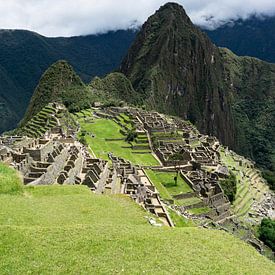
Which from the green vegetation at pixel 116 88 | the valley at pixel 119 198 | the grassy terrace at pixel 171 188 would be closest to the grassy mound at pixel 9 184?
the valley at pixel 119 198

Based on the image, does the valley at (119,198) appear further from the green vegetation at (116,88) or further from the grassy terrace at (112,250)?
the green vegetation at (116,88)

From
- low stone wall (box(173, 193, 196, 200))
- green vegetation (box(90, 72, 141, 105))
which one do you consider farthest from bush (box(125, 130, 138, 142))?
green vegetation (box(90, 72, 141, 105))

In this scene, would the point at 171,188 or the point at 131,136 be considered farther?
the point at 131,136

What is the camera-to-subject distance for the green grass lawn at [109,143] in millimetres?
57875

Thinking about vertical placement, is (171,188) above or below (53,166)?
below

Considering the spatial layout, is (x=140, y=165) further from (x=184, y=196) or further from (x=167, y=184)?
(x=184, y=196)

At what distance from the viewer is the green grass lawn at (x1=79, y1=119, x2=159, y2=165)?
5788 centimetres

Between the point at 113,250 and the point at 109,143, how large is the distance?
55.4 meters

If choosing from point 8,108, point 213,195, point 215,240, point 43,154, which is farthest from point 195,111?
point 215,240

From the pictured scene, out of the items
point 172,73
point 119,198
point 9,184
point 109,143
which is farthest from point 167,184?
point 172,73

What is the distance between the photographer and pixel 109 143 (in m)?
66.7

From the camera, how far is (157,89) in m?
167

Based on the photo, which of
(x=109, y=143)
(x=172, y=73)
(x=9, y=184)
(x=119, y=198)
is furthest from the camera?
(x=172, y=73)

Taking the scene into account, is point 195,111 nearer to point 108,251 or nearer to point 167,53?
point 167,53
